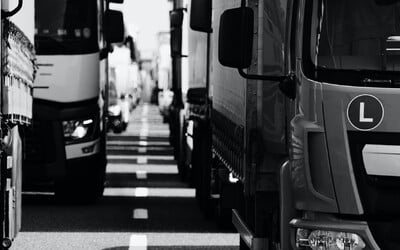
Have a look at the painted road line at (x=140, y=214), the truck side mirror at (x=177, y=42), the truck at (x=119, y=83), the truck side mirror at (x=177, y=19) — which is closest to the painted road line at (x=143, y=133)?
the truck at (x=119, y=83)

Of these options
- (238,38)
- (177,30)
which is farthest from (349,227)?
(177,30)

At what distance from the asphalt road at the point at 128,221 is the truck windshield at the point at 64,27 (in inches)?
77.2

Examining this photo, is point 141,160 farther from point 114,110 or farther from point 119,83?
point 119,83

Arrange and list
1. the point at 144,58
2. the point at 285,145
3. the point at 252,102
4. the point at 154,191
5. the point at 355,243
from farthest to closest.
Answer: the point at 144,58 → the point at 154,191 → the point at 252,102 → the point at 285,145 → the point at 355,243

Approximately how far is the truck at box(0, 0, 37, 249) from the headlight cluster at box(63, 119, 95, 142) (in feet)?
15.6

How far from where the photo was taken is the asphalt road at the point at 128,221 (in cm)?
1246

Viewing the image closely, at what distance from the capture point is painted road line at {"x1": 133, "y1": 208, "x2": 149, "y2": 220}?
49.6 ft

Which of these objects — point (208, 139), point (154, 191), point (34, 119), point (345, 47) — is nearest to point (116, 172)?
point (154, 191)

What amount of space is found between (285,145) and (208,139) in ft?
19.1

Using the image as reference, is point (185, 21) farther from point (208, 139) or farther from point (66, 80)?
point (208, 139)

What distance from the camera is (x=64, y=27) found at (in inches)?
626

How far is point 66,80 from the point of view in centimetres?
1570

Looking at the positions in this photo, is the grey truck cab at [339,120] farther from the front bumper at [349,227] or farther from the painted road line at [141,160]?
the painted road line at [141,160]

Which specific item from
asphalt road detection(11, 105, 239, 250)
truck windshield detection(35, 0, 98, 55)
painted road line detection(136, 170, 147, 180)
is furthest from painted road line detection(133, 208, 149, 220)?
painted road line detection(136, 170, 147, 180)
